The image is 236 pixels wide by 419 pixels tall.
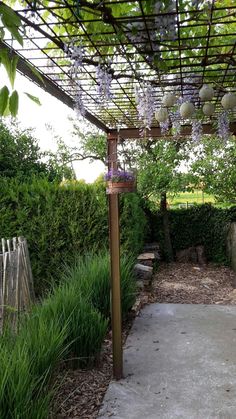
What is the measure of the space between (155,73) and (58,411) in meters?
2.24

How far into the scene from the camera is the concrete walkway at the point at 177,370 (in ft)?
8.39

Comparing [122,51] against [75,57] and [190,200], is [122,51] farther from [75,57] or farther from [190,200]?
[190,200]

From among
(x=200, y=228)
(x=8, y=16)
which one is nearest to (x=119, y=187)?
(x=8, y=16)

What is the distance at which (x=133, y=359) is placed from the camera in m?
3.38

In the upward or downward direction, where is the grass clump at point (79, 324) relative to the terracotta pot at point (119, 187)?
downward

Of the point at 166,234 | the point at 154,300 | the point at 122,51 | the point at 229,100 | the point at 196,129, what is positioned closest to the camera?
the point at 122,51

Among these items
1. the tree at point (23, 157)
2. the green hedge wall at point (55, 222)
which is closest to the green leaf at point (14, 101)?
the green hedge wall at point (55, 222)

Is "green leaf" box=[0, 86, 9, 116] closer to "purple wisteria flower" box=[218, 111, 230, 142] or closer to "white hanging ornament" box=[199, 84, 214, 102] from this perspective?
"white hanging ornament" box=[199, 84, 214, 102]

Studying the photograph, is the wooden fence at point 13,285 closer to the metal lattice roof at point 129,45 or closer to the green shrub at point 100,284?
the green shrub at point 100,284

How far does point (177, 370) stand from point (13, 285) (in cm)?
150

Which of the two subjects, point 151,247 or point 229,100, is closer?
point 229,100

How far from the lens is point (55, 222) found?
18.5 feet

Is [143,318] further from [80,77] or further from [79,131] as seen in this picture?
[79,131]

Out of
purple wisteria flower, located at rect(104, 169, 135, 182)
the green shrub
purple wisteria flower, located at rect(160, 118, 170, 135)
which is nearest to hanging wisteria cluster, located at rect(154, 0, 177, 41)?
purple wisteria flower, located at rect(104, 169, 135, 182)
